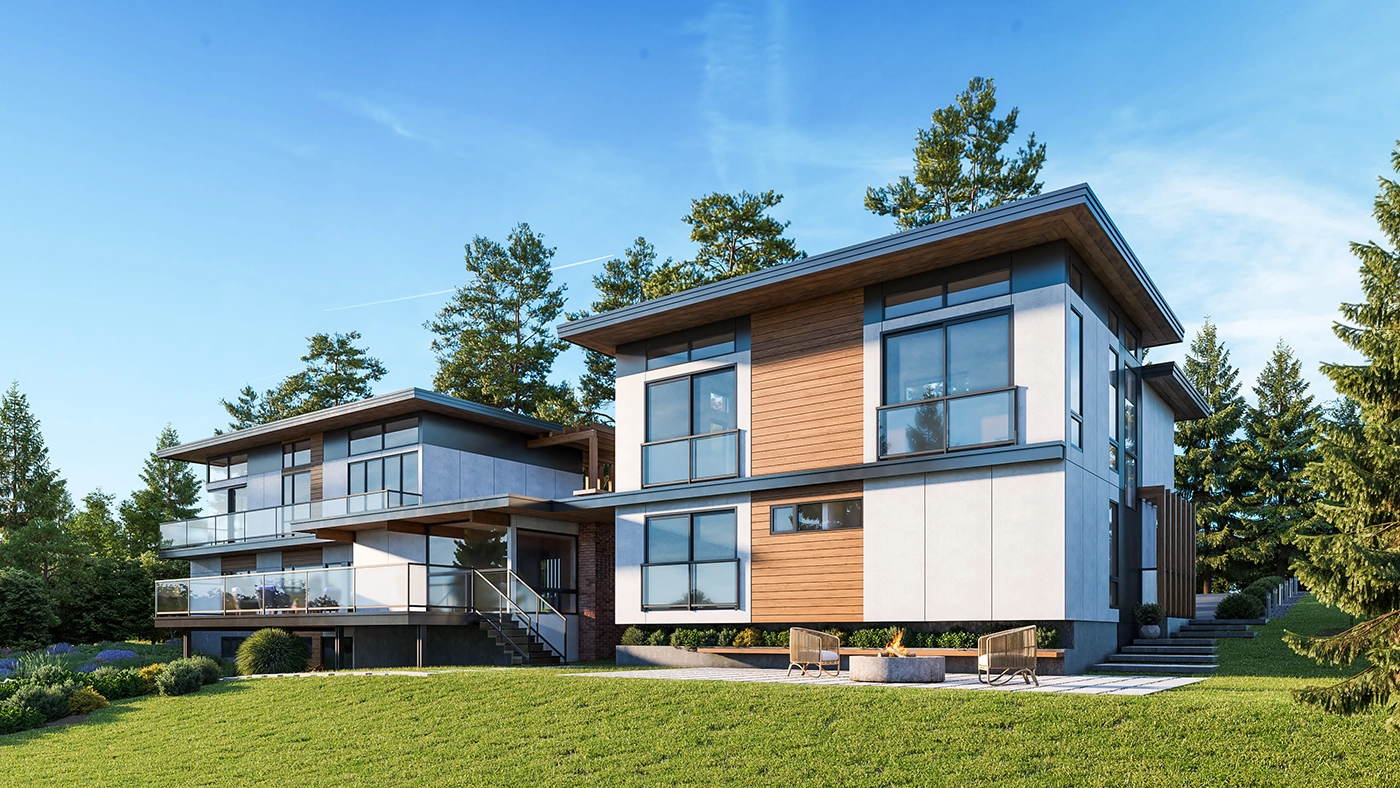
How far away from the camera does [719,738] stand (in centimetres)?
1096

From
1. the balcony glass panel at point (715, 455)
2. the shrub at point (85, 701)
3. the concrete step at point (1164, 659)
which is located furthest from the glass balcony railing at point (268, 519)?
the concrete step at point (1164, 659)

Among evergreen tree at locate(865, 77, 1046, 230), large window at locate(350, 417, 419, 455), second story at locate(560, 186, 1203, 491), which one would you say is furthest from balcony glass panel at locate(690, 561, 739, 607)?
evergreen tree at locate(865, 77, 1046, 230)

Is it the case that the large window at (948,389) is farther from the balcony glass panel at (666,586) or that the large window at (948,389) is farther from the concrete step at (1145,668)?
the balcony glass panel at (666,586)

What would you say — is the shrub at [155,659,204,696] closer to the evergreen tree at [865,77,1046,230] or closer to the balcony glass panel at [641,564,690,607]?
the balcony glass panel at [641,564,690,607]

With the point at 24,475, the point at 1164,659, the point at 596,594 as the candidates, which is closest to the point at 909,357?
the point at 1164,659

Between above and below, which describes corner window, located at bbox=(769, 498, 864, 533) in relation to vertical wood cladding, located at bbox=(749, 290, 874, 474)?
below

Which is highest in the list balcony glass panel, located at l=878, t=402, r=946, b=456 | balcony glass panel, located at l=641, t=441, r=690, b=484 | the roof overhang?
the roof overhang

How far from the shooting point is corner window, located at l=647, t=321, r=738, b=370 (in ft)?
64.4

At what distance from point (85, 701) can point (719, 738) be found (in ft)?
40.7

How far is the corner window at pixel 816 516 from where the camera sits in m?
17.5

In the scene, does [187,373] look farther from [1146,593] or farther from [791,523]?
[1146,593]

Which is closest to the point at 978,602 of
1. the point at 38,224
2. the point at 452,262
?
the point at 38,224

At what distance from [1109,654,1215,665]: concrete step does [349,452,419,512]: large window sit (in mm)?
17064

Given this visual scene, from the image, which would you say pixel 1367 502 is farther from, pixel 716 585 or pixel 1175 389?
pixel 1175 389
